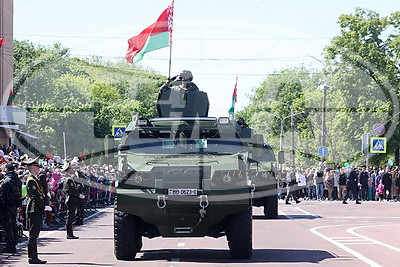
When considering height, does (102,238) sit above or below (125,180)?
below

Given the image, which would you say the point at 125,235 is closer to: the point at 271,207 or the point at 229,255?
the point at 229,255

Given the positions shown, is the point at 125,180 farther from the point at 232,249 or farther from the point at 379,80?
the point at 379,80

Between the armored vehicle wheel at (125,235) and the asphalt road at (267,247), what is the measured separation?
0.28 metres

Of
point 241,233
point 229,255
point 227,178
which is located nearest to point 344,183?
point 229,255

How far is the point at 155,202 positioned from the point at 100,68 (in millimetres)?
116035

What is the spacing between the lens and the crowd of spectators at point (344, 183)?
47094 millimetres

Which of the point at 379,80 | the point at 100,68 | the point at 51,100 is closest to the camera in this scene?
the point at 379,80

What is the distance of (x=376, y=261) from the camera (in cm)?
1512

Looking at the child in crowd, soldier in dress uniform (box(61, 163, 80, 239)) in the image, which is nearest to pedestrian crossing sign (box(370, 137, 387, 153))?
the child in crowd

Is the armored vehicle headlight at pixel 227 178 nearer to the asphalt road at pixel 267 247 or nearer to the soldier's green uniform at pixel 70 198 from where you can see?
the asphalt road at pixel 267 247

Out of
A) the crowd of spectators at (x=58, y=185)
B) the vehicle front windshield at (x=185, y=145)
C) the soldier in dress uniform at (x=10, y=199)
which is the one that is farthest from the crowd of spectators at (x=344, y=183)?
the vehicle front windshield at (x=185, y=145)

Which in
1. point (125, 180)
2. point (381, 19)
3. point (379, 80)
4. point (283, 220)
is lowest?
point (283, 220)

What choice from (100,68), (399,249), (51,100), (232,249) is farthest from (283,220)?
(100,68)

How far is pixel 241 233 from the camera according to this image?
15.4 metres
